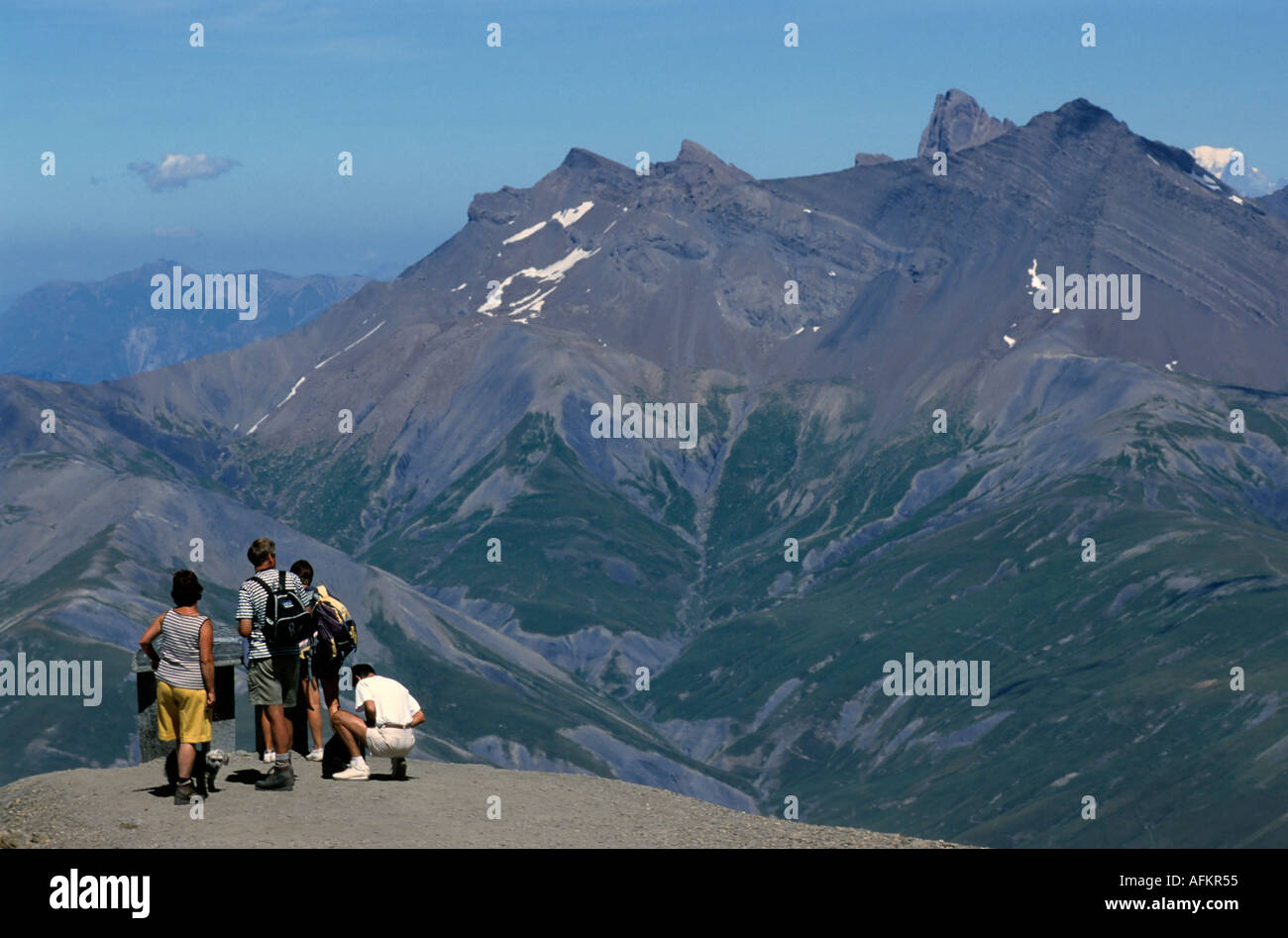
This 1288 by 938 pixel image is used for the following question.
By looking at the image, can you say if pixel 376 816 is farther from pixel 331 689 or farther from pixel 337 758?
pixel 331 689

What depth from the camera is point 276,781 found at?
3834cm

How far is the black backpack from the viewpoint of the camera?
127ft

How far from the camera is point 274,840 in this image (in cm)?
3428

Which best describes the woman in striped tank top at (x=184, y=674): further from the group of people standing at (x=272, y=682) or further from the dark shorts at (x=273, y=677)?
the dark shorts at (x=273, y=677)

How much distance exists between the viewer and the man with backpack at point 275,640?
38.5 meters

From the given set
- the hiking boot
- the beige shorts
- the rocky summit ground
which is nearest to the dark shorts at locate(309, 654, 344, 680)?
the beige shorts

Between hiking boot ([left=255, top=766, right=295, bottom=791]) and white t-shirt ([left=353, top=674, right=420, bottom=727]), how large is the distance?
2.22 metres

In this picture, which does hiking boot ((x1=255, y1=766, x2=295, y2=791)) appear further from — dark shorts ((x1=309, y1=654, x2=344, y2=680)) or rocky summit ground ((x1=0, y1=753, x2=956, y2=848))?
dark shorts ((x1=309, y1=654, x2=344, y2=680))

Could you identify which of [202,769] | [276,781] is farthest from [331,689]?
[202,769]

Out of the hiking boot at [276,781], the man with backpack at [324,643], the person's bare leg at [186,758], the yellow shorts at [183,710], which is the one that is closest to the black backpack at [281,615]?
the man with backpack at [324,643]

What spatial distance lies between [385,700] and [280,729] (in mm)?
2355

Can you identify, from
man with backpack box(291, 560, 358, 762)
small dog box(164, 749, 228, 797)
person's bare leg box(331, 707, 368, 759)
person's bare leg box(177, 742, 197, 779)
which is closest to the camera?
person's bare leg box(177, 742, 197, 779)
